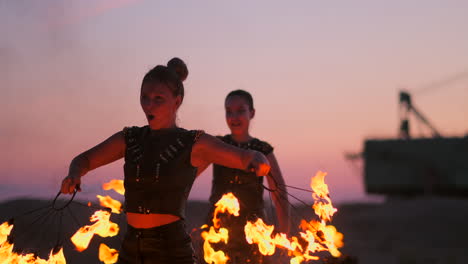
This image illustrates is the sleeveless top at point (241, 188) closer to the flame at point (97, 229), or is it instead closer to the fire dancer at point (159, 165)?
the flame at point (97, 229)

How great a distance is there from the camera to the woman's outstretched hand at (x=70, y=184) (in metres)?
3.97

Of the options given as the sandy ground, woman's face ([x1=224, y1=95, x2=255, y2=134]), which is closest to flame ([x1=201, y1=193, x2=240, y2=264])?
woman's face ([x1=224, y1=95, x2=255, y2=134])

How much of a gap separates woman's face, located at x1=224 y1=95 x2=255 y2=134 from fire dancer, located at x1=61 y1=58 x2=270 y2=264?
203 cm

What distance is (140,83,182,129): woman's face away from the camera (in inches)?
161

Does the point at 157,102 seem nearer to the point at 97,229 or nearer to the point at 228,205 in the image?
the point at 97,229

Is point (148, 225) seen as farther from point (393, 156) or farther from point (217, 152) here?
point (393, 156)

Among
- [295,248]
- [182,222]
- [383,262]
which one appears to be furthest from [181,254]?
[383,262]

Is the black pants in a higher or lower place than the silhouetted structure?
higher

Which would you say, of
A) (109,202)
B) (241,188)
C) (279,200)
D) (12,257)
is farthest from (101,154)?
(279,200)

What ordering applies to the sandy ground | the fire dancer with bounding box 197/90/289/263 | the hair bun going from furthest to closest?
the sandy ground
the fire dancer with bounding box 197/90/289/263
the hair bun

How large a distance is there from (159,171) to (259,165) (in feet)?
2.20

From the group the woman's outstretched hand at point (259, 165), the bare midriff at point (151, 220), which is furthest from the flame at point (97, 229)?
the woman's outstretched hand at point (259, 165)

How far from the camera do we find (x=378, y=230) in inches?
1163

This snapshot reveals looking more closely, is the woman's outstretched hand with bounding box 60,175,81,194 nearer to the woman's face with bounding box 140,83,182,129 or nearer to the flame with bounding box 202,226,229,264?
the woman's face with bounding box 140,83,182,129
